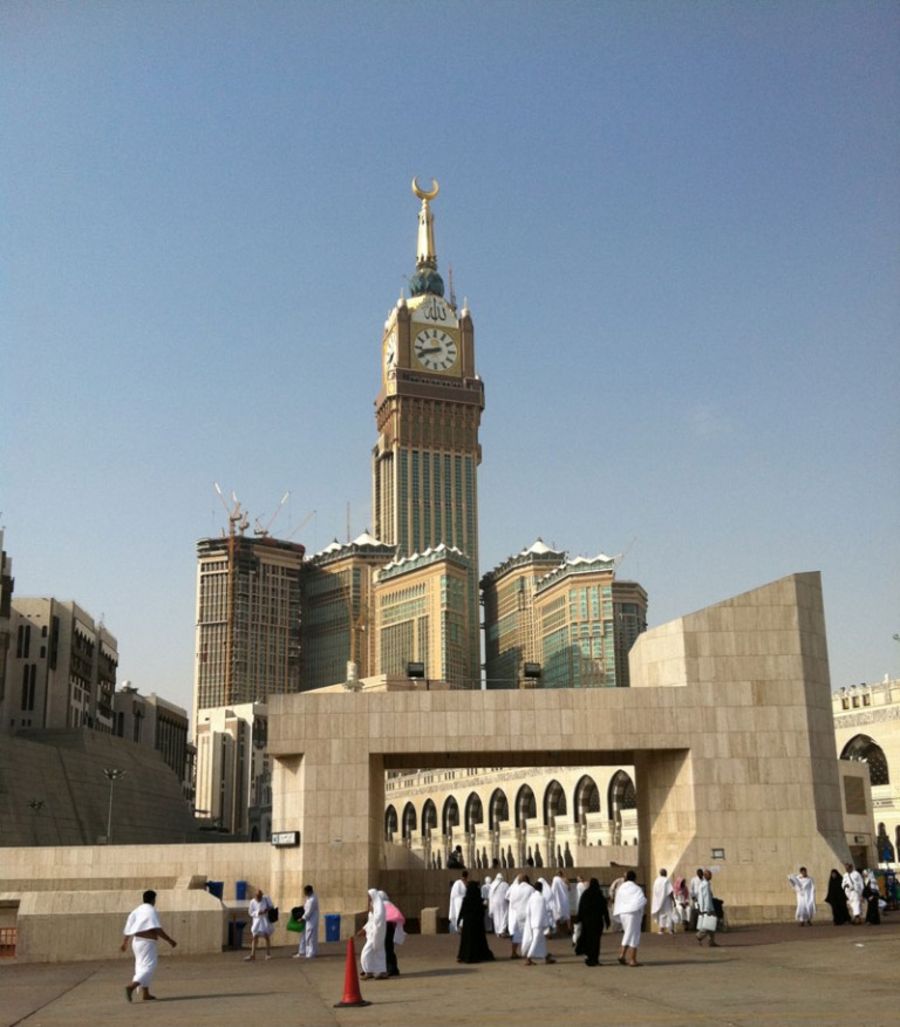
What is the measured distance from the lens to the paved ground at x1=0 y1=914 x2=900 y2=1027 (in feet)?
41.5

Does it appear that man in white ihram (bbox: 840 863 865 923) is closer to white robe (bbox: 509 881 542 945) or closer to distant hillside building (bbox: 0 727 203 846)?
white robe (bbox: 509 881 542 945)

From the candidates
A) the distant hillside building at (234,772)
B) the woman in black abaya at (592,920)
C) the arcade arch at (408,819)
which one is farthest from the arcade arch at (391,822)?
the woman in black abaya at (592,920)

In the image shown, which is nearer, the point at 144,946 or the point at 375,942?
the point at 144,946

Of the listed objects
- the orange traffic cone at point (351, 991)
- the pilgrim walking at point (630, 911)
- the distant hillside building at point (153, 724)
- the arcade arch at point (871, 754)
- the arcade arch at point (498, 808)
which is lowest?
the orange traffic cone at point (351, 991)

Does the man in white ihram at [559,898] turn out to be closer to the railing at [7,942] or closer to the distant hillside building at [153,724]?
the railing at [7,942]

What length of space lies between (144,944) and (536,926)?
7.13 meters

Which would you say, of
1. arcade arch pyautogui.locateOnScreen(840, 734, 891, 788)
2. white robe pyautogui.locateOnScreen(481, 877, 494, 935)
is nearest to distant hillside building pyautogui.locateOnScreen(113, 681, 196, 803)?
arcade arch pyautogui.locateOnScreen(840, 734, 891, 788)

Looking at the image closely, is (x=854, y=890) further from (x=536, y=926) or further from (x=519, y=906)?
(x=536, y=926)

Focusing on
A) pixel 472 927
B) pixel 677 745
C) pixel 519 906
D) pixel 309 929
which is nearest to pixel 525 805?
pixel 677 745

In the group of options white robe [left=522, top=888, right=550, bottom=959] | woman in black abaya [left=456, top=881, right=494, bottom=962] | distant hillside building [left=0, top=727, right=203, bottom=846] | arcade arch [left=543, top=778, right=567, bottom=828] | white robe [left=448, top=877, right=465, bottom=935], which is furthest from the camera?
arcade arch [left=543, top=778, right=567, bottom=828]

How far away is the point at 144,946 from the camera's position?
54.2 feet

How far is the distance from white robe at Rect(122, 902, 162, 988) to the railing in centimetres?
922

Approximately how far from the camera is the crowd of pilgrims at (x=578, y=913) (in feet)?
62.8

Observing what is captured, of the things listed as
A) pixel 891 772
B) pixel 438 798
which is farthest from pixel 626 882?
pixel 438 798
